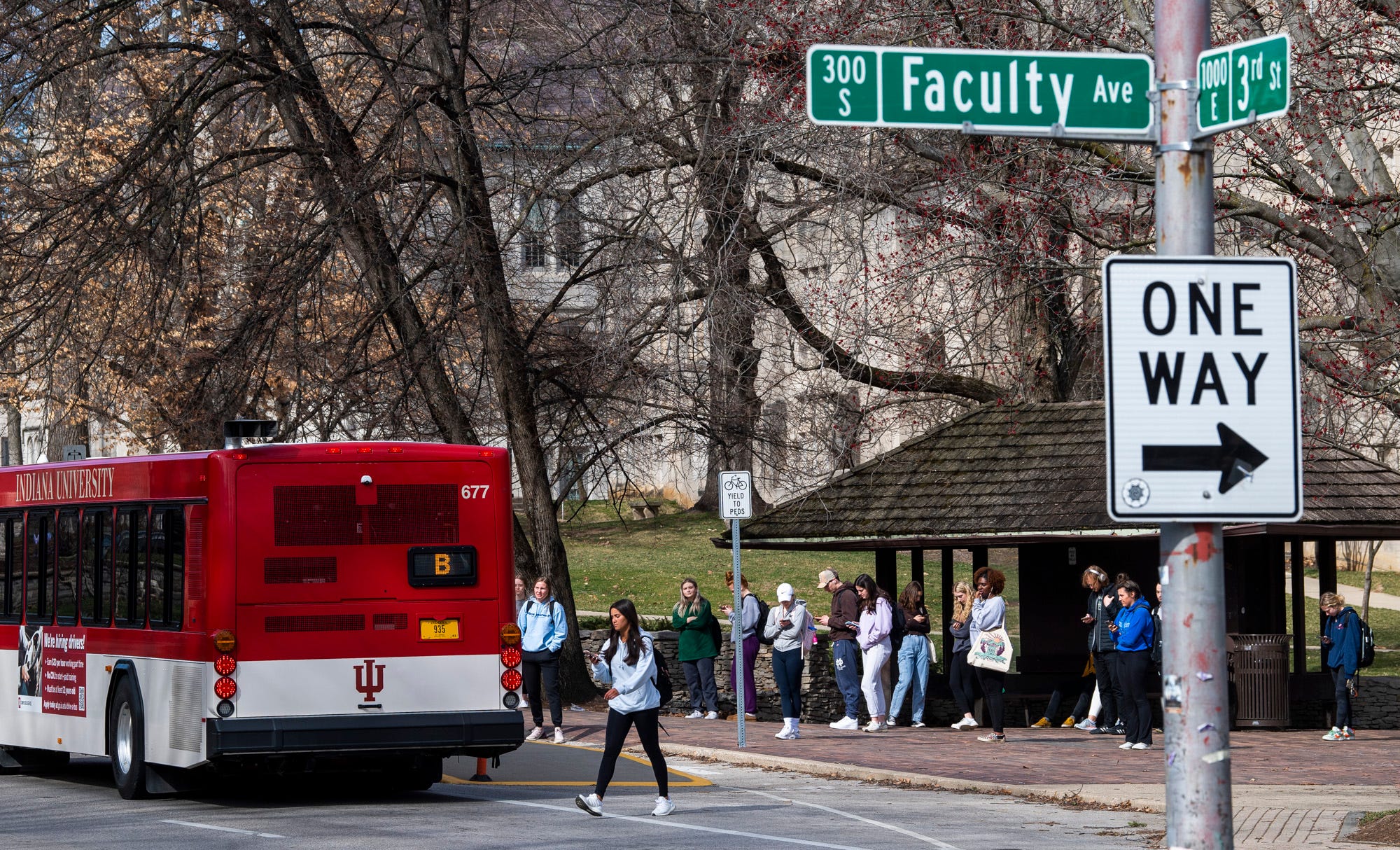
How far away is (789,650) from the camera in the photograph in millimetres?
20484

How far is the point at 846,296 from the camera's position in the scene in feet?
62.4

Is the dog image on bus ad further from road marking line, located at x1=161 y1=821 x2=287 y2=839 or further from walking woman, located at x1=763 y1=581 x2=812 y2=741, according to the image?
walking woman, located at x1=763 y1=581 x2=812 y2=741

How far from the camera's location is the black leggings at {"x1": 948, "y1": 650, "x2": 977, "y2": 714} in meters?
21.2

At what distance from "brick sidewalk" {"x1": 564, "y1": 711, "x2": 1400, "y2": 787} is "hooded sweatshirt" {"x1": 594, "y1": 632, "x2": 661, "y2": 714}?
359 centimetres

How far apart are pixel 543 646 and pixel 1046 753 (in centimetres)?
562

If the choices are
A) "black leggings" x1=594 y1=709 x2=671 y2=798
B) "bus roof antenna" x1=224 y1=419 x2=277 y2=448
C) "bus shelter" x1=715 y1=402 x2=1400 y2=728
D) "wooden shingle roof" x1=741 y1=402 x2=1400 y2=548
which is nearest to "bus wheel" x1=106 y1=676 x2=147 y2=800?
"bus roof antenna" x1=224 y1=419 x2=277 y2=448

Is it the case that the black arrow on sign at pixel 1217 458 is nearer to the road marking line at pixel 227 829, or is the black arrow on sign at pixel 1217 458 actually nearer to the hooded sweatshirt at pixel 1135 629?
the road marking line at pixel 227 829

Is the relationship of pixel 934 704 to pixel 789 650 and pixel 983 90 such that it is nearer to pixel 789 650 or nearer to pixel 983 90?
pixel 789 650

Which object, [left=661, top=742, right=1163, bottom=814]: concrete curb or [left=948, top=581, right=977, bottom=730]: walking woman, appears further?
[left=948, top=581, right=977, bottom=730]: walking woman

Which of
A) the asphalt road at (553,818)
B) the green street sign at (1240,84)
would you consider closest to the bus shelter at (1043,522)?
the asphalt road at (553,818)

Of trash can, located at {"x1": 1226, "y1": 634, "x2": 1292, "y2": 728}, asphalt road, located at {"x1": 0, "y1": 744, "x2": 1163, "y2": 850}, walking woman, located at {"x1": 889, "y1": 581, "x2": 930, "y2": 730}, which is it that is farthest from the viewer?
walking woman, located at {"x1": 889, "y1": 581, "x2": 930, "y2": 730}

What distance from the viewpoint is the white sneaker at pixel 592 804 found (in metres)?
13.5

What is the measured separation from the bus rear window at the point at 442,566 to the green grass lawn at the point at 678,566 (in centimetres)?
2230

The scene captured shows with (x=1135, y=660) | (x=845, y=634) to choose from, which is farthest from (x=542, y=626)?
(x=1135, y=660)
